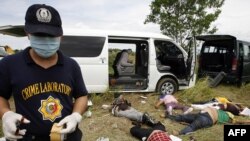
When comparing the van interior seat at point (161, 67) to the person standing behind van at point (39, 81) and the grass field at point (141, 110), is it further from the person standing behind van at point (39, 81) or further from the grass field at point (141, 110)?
the person standing behind van at point (39, 81)

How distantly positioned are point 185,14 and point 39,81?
47.3 ft

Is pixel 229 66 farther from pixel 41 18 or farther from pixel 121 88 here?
pixel 41 18

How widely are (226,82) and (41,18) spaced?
29.3 ft

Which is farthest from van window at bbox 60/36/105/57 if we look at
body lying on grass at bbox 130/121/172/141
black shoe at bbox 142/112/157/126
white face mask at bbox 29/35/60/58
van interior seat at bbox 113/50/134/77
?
white face mask at bbox 29/35/60/58

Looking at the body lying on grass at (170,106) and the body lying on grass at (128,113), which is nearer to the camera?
the body lying on grass at (128,113)

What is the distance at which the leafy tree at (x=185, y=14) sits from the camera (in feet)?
49.7

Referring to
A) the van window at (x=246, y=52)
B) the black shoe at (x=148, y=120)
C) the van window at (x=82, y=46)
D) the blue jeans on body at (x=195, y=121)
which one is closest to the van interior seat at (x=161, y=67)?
the van window at (x=82, y=46)

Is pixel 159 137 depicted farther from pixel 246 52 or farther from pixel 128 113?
pixel 246 52

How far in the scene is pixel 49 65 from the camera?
180 cm

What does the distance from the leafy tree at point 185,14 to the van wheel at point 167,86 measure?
23.9ft

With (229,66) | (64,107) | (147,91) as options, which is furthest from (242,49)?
(64,107)

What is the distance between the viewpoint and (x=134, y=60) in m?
8.97

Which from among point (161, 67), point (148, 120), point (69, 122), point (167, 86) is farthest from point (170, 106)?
point (69, 122)

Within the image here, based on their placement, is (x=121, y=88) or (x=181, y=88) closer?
(x=121, y=88)
